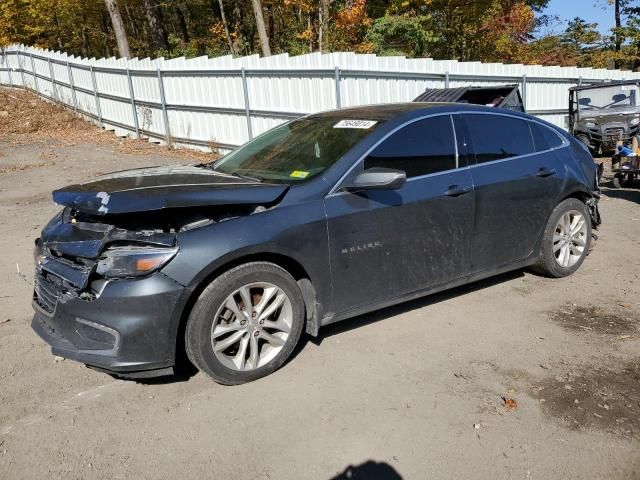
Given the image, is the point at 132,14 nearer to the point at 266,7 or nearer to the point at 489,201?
the point at 266,7

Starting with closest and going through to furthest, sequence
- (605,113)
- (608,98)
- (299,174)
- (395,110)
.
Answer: (299,174) → (395,110) → (605,113) → (608,98)

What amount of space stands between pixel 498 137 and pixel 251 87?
324 inches

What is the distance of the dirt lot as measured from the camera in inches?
114

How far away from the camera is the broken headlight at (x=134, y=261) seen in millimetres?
3236

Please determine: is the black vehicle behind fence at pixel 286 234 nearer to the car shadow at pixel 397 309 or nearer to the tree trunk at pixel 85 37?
the car shadow at pixel 397 309

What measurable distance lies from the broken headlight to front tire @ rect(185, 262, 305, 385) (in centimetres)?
32

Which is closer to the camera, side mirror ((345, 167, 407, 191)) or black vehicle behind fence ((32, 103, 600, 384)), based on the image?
black vehicle behind fence ((32, 103, 600, 384))

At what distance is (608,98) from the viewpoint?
13.5 metres

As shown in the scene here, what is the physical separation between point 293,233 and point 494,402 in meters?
1.57

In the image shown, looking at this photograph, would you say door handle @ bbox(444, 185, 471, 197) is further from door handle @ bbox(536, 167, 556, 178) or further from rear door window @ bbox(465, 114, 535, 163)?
door handle @ bbox(536, 167, 556, 178)

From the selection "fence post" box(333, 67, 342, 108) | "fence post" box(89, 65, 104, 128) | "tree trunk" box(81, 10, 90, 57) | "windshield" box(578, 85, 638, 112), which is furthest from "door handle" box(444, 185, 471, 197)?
"tree trunk" box(81, 10, 90, 57)

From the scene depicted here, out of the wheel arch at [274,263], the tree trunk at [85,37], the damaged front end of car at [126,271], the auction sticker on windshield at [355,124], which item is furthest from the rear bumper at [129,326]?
the tree trunk at [85,37]

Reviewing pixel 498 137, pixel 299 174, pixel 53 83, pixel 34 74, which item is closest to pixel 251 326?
pixel 299 174

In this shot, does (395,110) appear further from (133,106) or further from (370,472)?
(133,106)
